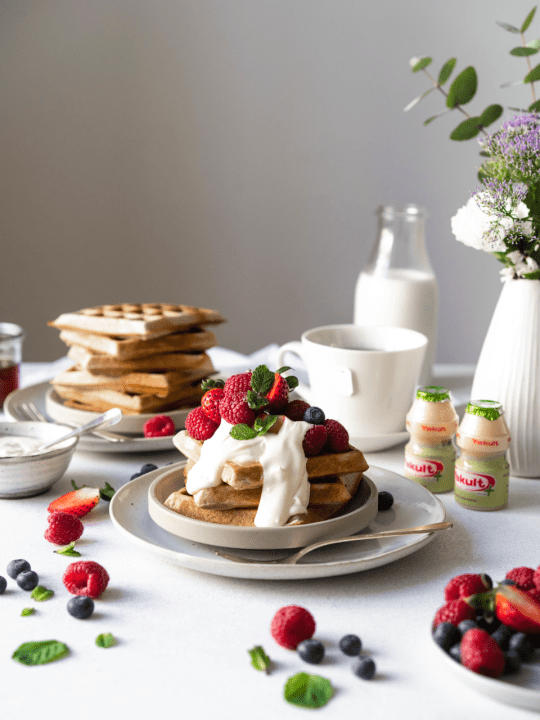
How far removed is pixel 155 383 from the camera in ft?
4.75

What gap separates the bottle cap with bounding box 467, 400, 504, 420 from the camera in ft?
3.55

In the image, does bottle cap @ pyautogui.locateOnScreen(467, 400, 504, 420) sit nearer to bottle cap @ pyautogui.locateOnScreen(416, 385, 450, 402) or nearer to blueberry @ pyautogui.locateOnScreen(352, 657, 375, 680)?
bottle cap @ pyautogui.locateOnScreen(416, 385, 450, 402)

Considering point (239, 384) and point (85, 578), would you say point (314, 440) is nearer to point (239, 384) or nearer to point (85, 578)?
point (239, 384)

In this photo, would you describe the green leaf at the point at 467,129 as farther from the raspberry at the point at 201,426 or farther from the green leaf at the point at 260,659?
the green leaf at the point at 260,659

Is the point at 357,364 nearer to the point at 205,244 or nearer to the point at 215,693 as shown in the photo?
the point at 215,693

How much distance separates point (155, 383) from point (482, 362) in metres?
0.61

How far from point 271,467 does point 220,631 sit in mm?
224

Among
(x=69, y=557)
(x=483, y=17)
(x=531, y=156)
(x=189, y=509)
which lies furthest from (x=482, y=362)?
(x=483, y=17)

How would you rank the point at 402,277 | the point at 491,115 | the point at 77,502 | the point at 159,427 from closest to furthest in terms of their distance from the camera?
1. the point at 77,502
2. the point at 159,427
3. the point at 491,115
4. the point at 402,277

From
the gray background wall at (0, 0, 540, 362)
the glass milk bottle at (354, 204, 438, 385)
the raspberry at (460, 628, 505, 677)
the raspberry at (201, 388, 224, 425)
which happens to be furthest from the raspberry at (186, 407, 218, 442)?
the gray background wall at (0, 0, 540, 362)

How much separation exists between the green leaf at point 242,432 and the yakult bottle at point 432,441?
331 millimetres

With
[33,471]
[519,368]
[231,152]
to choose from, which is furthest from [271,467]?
[231,152]

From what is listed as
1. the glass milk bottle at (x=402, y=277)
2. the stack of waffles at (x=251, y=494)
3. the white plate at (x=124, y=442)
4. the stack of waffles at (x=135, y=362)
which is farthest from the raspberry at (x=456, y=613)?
the glass milk bottle at (x=402, y=277)

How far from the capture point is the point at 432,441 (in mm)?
1167
